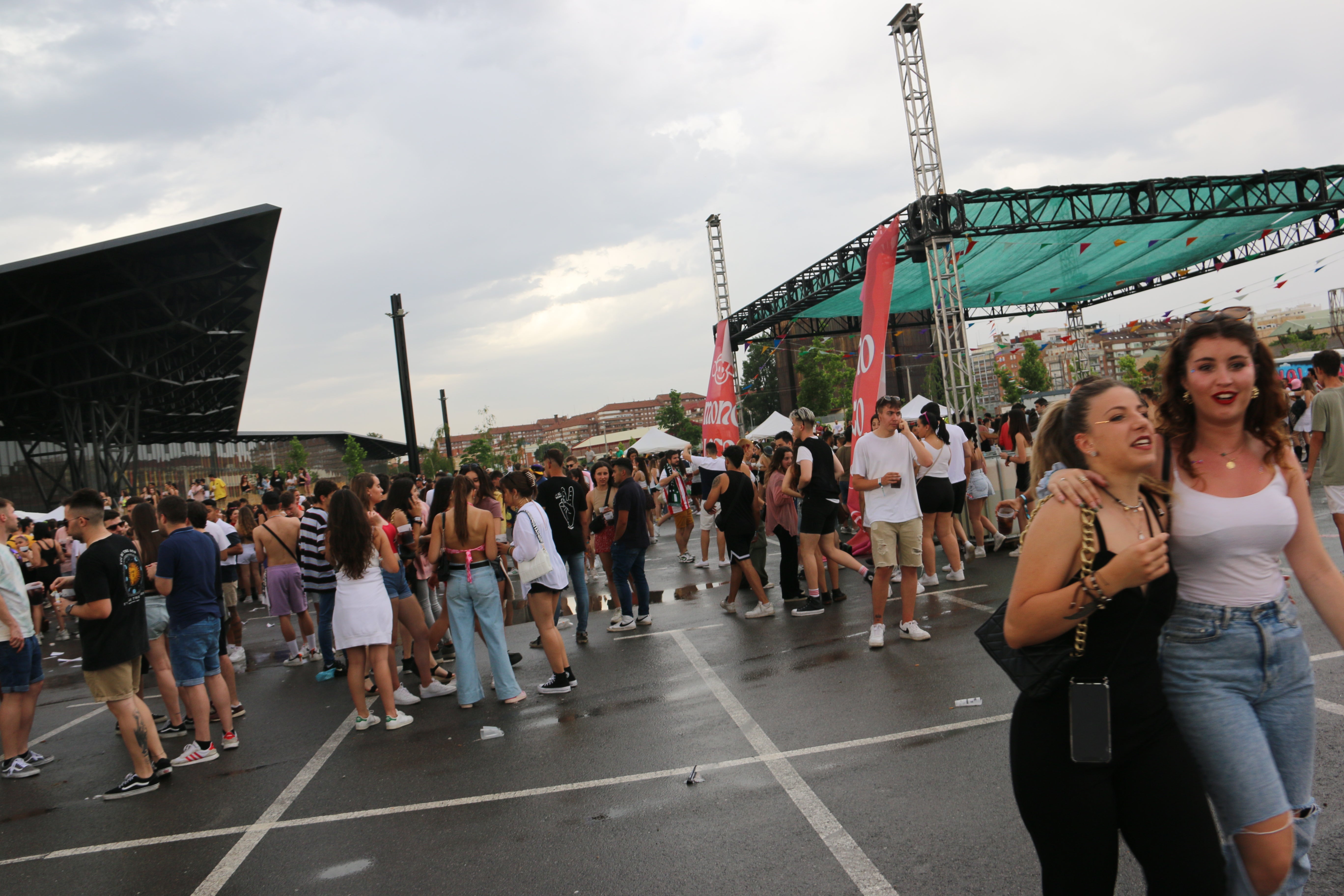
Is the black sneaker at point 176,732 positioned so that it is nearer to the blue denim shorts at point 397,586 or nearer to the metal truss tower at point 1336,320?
the blue denim shorts at point 397,586

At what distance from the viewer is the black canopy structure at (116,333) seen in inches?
869

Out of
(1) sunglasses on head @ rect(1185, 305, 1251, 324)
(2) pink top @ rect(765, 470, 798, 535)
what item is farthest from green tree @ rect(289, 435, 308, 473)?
(1) sunglasses on head @ rect(1185, 305, 1251, 324)

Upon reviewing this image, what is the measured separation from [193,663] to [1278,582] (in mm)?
6089

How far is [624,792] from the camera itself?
4.46 meters

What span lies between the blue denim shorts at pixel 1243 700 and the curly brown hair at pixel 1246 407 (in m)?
0.41

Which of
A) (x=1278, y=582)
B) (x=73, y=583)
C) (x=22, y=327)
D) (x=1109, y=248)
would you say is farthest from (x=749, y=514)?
(x=22, y=327)

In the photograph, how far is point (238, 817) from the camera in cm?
474

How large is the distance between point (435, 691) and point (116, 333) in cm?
2589

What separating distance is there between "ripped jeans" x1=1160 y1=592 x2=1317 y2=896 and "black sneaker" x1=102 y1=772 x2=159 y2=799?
18.5 ft

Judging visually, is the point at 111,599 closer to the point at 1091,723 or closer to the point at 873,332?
the point at 1091,723

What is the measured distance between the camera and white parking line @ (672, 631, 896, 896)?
3.28 meters

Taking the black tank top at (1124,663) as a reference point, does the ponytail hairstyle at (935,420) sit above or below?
above

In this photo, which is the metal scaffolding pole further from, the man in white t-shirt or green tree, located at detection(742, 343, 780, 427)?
green tree, located at detection(742, 343, 780, 427)

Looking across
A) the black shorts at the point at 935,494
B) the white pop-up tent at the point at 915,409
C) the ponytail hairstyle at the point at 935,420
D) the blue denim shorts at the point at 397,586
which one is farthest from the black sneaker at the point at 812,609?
the white pop-up tent at the point at 915,409
